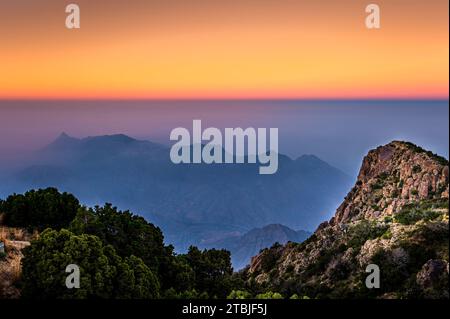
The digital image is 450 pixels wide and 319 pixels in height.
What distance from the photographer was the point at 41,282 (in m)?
21.6

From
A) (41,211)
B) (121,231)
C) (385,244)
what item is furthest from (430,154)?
(41,211)

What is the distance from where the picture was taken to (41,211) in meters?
32.0

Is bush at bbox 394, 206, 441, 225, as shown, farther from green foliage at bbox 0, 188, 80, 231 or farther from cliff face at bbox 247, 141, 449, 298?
green foliage at bbox 0, 188, 80, 231

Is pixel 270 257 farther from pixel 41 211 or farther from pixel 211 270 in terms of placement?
pixel 41 211

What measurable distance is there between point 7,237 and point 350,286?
17.0 metres

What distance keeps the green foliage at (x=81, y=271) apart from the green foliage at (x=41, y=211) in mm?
8577

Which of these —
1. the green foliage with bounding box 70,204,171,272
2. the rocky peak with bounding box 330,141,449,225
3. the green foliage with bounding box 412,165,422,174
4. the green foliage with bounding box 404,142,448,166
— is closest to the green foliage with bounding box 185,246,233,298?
the green foliage with bounding box 70,204,171,272

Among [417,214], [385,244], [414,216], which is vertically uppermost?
[417,214]

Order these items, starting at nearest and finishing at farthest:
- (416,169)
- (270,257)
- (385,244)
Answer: (385,244)
(416,169)
(270,257)

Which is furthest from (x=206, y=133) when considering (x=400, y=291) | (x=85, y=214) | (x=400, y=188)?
(x=400, y=188)

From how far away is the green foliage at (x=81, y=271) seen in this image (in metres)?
21.4

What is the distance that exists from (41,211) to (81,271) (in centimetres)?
1153
